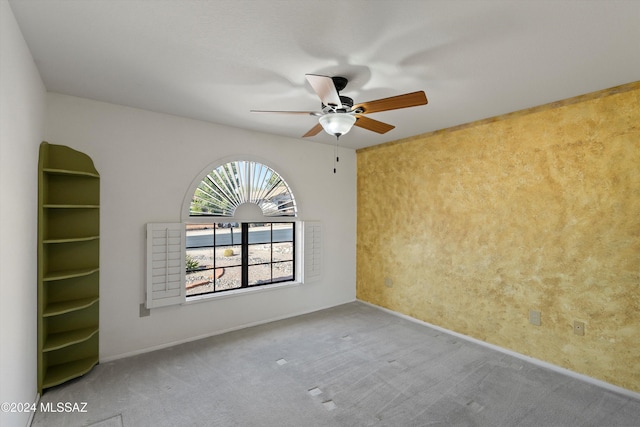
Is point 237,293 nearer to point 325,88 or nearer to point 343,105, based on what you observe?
point 343,105

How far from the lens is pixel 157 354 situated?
10.1ft

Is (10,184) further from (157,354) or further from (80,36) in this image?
(157,354)

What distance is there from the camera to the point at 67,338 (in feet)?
8.34

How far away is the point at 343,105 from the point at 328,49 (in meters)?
0.41

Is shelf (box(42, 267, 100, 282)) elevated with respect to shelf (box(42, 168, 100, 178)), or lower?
lower

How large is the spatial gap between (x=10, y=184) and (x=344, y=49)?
2077mm

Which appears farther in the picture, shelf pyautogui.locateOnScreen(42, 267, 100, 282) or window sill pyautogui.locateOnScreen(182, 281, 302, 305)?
window sill pyautogui.locateOnScreen(182, 281, 302, 305)

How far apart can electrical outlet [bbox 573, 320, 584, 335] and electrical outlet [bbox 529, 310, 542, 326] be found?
265 mm

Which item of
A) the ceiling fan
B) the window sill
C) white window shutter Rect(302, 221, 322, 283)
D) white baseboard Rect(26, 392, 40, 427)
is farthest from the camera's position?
white window shutter Rect(302, 221, 322, 283)

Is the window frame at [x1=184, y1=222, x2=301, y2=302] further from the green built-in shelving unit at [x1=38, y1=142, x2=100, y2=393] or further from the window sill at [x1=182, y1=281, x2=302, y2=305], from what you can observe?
the green built-in shelving unit at [x1=38, y1=142, x2=100, y2=393]

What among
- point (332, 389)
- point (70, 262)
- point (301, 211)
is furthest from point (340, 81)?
point (70, 262)

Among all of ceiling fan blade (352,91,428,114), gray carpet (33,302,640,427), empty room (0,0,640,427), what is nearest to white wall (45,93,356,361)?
empty room (0,0,640,427)

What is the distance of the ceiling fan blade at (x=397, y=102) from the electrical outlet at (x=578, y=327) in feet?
8.11

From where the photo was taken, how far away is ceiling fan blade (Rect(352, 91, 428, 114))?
1.93 metres
